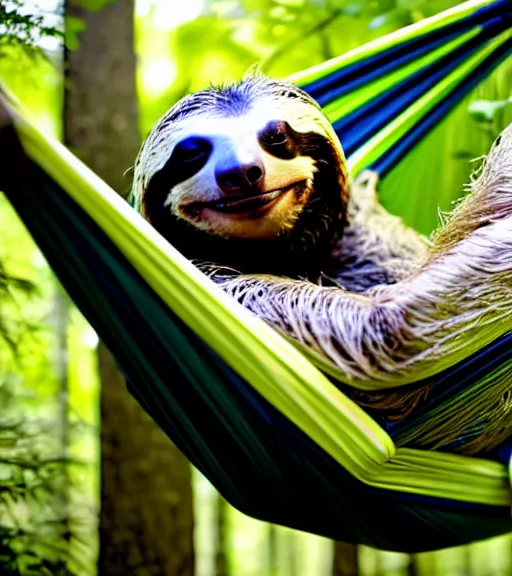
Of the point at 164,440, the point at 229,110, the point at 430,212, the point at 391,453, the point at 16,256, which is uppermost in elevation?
the point at 16,256

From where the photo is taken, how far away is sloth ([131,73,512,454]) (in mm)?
907

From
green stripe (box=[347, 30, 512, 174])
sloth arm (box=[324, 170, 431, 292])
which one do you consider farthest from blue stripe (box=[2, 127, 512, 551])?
green stripe (box=[347, 30, 512, 174])

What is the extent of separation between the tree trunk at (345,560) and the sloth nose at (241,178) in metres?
1.51

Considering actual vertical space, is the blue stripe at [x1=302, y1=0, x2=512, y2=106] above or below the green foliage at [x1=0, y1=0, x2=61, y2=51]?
below

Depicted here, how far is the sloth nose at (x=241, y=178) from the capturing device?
0.97 m

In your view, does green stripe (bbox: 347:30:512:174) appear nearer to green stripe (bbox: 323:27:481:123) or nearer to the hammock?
green stripe (bbox: 323:27:481:123)

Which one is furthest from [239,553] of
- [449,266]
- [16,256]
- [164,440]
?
[449,266]

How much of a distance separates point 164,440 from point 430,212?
84 centimetres

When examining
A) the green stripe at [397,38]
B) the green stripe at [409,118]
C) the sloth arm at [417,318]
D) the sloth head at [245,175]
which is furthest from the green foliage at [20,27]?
the sloth arm at [417,318]

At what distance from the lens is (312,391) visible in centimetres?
88

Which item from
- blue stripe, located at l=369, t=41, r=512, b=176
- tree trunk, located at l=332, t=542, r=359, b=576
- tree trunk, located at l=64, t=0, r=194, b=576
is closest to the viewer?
blue stripe, located at l=369, t=41, r=512, b=176

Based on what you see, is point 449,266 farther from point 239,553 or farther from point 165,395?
point 239,553

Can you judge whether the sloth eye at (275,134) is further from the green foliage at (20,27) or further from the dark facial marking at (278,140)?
the green foliage at (20,27)

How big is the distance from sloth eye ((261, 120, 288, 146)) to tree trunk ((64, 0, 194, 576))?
32.0 inches
